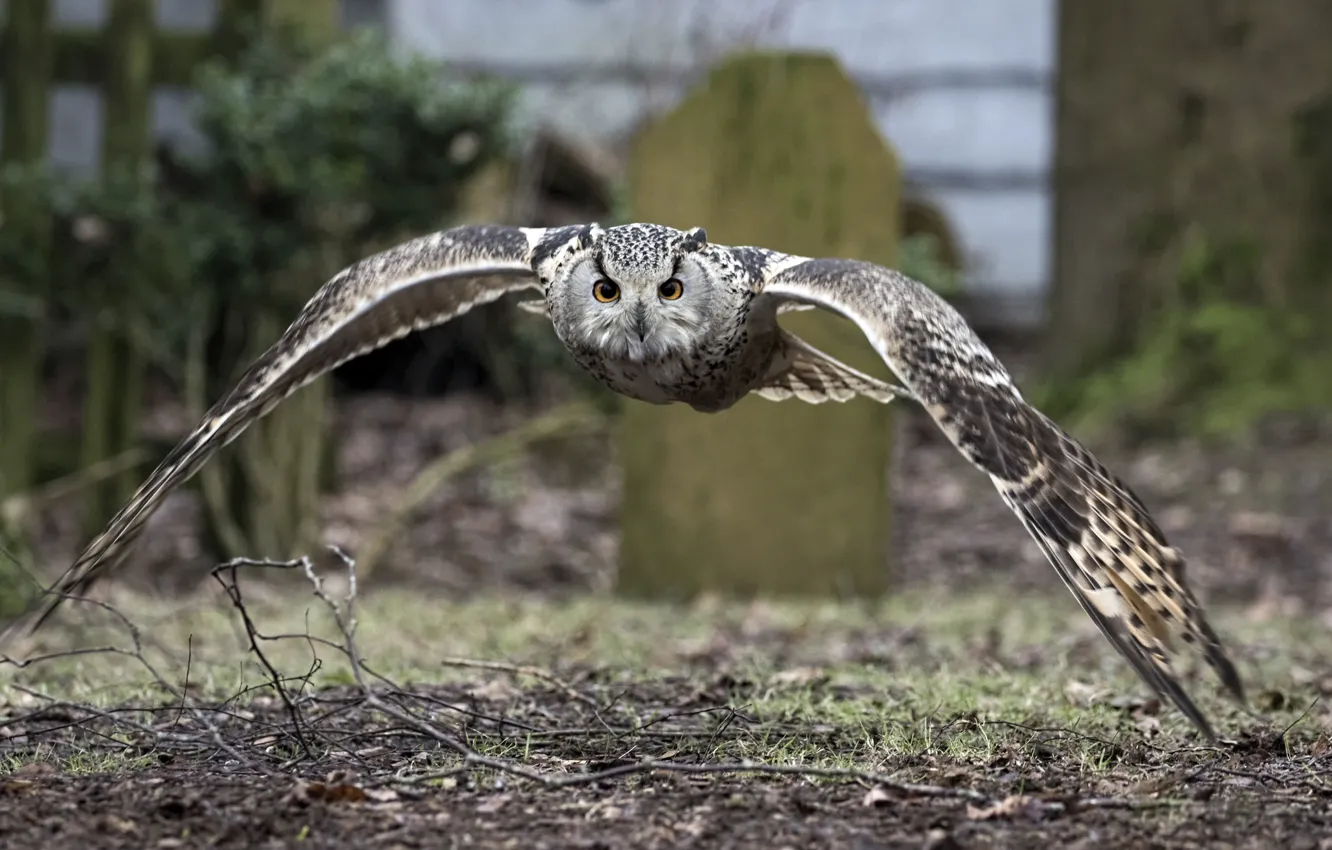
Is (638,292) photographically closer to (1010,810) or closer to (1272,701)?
(1010,810)

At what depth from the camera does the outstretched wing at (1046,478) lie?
3.25 metres

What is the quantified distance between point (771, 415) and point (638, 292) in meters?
3.48

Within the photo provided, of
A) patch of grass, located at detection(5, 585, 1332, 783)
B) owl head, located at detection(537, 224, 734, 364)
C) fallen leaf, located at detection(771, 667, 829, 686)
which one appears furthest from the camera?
fallen leaf, located at detection(771, 667, 829, 686)

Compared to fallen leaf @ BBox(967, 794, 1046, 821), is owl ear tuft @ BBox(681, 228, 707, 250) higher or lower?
higher

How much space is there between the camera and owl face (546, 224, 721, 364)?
430 cm

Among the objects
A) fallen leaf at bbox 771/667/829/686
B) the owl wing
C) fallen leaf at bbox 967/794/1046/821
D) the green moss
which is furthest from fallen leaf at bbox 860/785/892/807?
the green moss

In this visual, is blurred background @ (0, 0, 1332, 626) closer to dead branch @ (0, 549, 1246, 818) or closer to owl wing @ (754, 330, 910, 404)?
dead branch @ (0, 549, 1246, 818)

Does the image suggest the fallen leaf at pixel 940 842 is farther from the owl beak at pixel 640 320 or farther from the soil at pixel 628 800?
the owl beak at pixel 640 320

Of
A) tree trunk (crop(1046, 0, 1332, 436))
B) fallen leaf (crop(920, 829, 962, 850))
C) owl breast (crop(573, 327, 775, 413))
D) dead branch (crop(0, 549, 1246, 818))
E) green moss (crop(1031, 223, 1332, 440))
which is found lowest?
fallen leaf (crop(920, 829, 962, 850))

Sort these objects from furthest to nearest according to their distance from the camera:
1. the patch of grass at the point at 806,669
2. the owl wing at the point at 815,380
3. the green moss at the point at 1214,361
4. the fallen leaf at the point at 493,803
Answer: the green moss at the point at 1214,361, the owl wing at the point at 815,380, the patch of grass at the point at 806,669, the fallen leaf at the point at 493,803

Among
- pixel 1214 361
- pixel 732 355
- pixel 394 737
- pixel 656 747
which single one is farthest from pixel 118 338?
pixel 1214 361

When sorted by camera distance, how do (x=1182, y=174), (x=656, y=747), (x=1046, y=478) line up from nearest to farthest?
(x=1046, y=478) < (x=656, y=747) < (x=1182, y=174)

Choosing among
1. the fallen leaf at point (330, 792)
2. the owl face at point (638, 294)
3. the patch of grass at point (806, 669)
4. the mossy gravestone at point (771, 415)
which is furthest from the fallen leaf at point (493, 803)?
the mossy gravestone at point (771, 415)

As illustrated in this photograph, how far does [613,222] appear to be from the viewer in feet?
28.8
